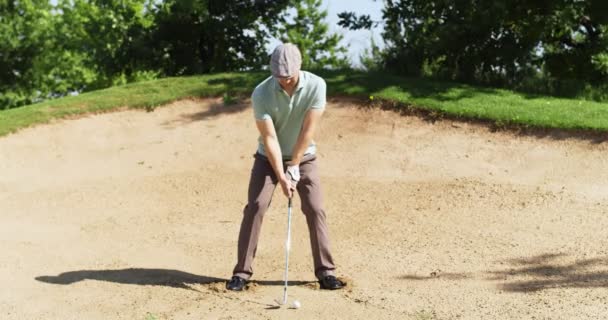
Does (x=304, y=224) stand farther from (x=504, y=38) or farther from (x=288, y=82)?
(x=504, y=38)

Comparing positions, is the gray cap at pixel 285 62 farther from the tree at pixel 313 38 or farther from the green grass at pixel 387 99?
the tree at pixel 313 38

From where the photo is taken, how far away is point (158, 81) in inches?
657

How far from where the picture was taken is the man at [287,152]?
24.4ft

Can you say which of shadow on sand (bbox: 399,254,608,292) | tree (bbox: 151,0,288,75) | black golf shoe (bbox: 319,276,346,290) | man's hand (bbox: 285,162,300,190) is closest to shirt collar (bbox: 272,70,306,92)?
man's hand (bbox: 285,162,300,190)

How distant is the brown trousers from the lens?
778cm

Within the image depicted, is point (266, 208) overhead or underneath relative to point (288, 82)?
underneath

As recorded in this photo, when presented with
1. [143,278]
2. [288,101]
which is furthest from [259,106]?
[143,278]

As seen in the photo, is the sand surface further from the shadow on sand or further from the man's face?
the man's face

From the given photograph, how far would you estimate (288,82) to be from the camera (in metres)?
7.42

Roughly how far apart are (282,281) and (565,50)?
970 centimetres

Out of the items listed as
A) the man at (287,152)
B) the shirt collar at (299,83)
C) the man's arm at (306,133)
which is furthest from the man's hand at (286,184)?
the shirt collar at (299,83)

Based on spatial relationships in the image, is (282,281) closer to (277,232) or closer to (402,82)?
(277,232)

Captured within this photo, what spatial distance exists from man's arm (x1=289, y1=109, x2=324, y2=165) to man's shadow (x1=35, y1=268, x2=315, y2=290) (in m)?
1.29

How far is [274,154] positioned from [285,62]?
73cm
